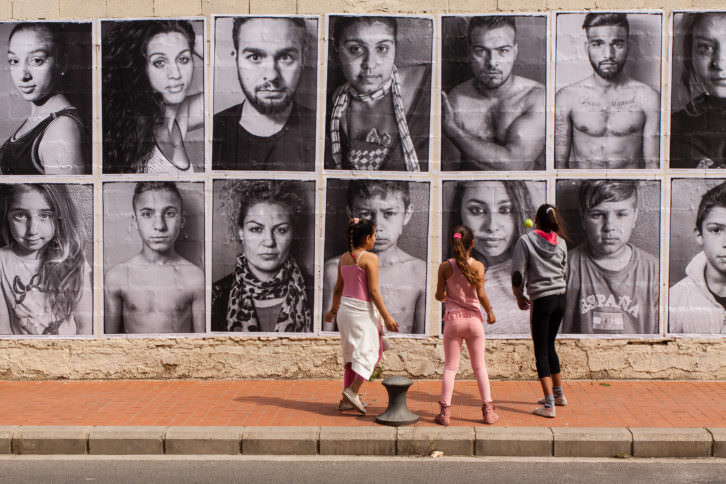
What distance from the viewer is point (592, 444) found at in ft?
19.7

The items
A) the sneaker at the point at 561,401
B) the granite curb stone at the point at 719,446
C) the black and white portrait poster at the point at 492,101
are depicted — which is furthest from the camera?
the black and white portrait poster at the point at 492,101

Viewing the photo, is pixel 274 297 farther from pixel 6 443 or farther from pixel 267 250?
pixel 6 443

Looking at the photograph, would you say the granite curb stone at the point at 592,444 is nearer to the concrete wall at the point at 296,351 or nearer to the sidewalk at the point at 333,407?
the sidewalk at the point at 333,407

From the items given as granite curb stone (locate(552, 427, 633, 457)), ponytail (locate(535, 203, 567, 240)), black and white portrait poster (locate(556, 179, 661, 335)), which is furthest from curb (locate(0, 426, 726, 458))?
black and white portrait poster (locate(556, 179, 661, 335))

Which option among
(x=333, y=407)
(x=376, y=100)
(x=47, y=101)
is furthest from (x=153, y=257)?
(x=376, y=100)

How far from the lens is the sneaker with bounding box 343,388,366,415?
6652 millimetres

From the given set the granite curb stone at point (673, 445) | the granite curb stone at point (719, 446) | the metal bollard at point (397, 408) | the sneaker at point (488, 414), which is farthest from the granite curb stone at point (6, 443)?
the granite curb stone at point (719, 446)

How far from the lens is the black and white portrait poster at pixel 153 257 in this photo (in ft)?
27.1

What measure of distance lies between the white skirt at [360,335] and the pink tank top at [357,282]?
47 mm

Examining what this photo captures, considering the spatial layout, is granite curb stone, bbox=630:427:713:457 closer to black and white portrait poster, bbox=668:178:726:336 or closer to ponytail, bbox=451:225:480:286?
ponytail, bbox=451:225:480:286

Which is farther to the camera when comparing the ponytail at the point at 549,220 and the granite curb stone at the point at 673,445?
the ponytail at the point at 549,220

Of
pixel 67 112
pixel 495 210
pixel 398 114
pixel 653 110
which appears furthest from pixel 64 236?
pixel 653 110

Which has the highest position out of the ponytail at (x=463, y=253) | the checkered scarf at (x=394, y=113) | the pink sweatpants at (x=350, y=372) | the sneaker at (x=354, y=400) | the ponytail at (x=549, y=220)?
the checkered scarf at (x=394, y=113)

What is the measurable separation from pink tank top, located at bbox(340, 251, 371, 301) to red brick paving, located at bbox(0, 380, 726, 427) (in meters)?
1.11
